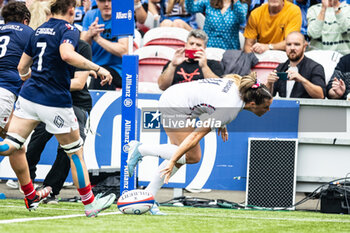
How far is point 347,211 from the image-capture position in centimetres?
790

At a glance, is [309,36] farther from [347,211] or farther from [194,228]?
[194,228]

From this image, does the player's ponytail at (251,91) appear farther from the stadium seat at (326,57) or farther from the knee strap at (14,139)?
the stadium seat at (326,57)

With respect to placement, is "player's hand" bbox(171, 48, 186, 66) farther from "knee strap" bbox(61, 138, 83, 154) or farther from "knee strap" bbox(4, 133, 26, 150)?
"knee strap" bbox(4, 133, 26, 150)

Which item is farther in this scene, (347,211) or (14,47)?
(347,211)

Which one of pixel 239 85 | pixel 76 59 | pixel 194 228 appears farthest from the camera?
pixel 239 85

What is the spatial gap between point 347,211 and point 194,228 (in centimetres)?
349

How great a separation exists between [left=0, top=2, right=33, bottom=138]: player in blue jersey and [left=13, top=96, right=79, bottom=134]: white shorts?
84 cm

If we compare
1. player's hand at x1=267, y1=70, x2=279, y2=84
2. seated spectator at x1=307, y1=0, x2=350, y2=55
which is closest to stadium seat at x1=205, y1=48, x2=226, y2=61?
player's hand at x1=267, y1=70, x2=279, y2=84

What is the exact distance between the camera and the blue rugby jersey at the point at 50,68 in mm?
5691

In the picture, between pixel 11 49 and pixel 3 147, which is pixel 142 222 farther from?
pixel 11 49

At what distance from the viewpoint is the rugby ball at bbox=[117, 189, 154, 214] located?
612 cm

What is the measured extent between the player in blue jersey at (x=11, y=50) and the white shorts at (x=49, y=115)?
33.1 inches

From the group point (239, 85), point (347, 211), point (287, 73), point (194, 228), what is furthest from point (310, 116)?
point (194, 228)

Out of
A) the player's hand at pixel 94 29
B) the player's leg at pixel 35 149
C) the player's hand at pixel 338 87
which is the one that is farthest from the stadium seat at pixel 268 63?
the player's leg at pixel 35 149
